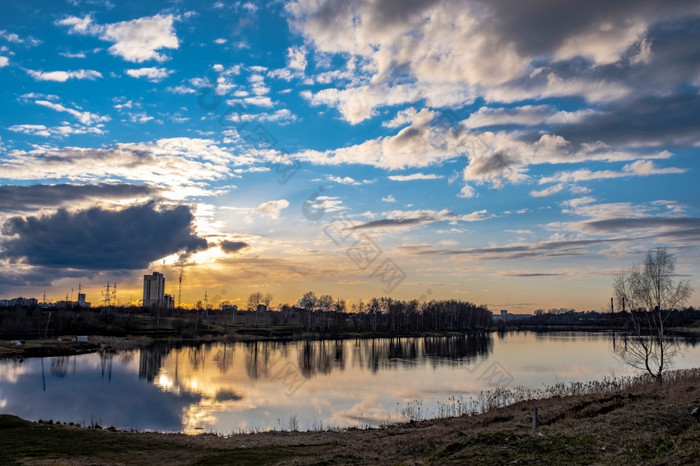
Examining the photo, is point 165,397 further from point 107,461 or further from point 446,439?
point 446,439

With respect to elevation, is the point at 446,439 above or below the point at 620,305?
below

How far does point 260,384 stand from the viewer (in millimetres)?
48219

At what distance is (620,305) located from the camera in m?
47.6

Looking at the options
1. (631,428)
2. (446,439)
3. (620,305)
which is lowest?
(446,439)

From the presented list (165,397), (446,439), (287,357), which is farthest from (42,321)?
(446,439)

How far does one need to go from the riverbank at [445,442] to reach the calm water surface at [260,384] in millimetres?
6446

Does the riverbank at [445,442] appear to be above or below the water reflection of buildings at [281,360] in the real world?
above

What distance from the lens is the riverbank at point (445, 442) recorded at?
14070mm

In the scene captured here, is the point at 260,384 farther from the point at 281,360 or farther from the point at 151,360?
the point at 151,360

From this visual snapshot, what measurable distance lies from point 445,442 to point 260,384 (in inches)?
1293

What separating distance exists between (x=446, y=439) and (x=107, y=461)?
12.9 meters

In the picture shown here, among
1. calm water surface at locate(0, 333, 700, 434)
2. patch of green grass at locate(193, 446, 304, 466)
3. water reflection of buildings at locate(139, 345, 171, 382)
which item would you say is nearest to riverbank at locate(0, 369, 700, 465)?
patch of green grass at locate(193, 446, 304, 466)

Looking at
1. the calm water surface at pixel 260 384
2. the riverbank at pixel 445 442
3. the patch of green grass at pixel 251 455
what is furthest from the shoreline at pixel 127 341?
the patch of green grass at pixel 251 455

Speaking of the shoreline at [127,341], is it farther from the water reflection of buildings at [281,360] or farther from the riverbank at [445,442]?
the riverbank at [445,442]
